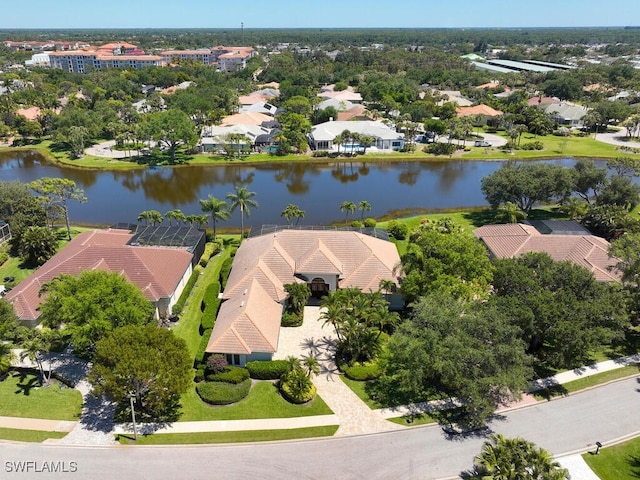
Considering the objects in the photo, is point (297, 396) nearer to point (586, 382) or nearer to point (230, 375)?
point (230, 375)

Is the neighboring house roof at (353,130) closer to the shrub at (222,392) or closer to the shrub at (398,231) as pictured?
the shrub at (398,231)

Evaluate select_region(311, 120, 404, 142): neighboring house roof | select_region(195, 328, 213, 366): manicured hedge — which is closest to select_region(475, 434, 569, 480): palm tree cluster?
select_region(195, 328, 213, 366): manicured hedge

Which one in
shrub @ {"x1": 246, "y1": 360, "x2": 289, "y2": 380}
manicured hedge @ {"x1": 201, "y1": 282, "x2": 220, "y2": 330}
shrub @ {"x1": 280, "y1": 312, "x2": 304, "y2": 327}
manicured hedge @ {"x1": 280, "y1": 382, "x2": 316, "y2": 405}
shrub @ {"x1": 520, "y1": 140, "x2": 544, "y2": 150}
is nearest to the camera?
manicured hedge @ {"x1": 280, "y1": 382, "x2": 316, "y2": 405}

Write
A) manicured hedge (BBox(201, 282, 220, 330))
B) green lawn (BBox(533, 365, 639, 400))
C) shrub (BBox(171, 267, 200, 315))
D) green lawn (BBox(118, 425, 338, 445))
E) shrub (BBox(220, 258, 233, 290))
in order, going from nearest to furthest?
green lawn (BBox(118, 425, 338, 445))
green lawn (BBox(533, 365, 639, 400))
manicured hedge (BBox(201, 282, 220, 330))
shrub (BBox(171, 267, 200, 315))
shrub (BBox(220, 258, 233, 290))

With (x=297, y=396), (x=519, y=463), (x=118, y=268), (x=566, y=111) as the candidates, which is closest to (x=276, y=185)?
(x=118, y=268)

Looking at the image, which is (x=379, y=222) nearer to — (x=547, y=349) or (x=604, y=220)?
(x=604, y=220)

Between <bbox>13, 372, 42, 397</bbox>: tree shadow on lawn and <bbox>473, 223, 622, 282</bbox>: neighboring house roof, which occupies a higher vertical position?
<bbox>473, 223, 622, 282</bbox>: neighboring house roof

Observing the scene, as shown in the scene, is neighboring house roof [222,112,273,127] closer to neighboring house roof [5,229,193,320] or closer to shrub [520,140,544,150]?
shrub [520,140,544,150]

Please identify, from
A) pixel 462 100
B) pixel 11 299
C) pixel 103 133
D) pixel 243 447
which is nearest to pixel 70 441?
pixel 243 447
